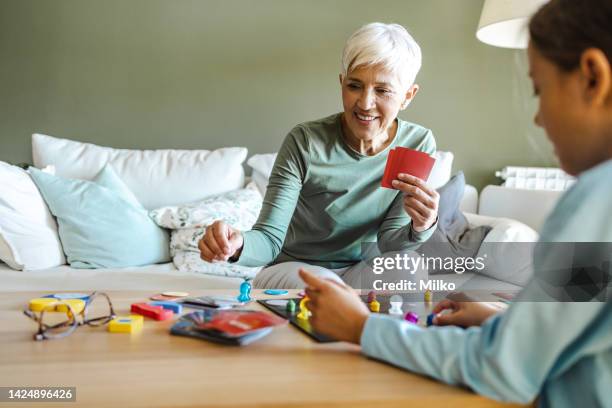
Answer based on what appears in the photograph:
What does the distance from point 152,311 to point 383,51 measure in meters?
0.88

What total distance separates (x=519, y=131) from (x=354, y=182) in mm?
1676

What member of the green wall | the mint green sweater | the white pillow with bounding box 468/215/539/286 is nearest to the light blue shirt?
the mint green sweater

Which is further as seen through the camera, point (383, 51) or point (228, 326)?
point (383, 51)

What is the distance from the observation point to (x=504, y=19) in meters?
2.18

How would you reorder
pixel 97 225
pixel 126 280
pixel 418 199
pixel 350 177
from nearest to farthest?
pixel 418 199
pixel 350 177
pixel 126 280
pixel 97 225

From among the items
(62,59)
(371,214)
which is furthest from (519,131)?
(62,59)

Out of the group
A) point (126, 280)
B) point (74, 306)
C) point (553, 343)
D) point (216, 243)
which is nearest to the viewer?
point (553, 343)

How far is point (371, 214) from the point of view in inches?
62.7

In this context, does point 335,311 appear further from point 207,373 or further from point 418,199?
point 418,199

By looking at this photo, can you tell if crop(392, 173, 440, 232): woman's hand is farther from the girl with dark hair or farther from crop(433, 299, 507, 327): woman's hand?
the girl with dark hair

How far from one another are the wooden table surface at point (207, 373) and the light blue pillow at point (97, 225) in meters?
1.19

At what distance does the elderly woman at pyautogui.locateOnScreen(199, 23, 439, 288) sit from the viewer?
4.70 ft

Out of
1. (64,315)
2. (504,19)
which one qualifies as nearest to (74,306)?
(64,315)

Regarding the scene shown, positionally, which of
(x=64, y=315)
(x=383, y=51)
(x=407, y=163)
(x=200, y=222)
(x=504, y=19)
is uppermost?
(x=504, y=19)
